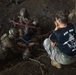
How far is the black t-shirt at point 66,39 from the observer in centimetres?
352

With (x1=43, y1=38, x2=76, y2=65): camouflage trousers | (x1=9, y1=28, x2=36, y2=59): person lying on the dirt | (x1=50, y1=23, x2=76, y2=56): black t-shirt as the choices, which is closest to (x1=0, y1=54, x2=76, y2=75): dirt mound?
(x1=43, y1=38, x2=76, y2=65): camouflage trousers

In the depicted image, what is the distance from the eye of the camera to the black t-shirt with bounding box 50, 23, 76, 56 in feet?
11.5

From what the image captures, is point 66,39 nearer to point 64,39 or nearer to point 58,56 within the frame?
point 64,39

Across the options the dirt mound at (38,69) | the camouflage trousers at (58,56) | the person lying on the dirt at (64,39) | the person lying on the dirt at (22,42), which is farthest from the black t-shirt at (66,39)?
the person lying on the dirt at (22,42)

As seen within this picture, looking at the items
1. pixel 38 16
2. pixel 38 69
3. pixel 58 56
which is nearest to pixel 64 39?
pixel 58 56

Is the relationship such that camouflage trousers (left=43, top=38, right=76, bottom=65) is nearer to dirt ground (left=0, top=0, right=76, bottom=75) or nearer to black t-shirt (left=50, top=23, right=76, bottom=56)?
black t-shirt (left=50, top=23, right=76, bottom=56)

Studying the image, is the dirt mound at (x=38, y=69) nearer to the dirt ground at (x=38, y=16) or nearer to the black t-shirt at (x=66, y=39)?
the dirt ground at (x=38, y=16)

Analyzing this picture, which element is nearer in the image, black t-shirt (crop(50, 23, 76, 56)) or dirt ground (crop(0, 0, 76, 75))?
black t-shirt (crop(50, 23, 76, 56))

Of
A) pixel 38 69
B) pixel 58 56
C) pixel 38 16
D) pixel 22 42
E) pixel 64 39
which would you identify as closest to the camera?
pixel 64 39

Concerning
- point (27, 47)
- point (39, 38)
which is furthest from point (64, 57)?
point (39, 38)

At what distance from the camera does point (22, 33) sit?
505 centimetres

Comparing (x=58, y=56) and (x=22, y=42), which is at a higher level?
(x=58, y=56)

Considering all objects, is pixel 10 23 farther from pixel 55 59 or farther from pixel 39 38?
pixel 55 59

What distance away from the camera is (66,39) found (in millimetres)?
3531
